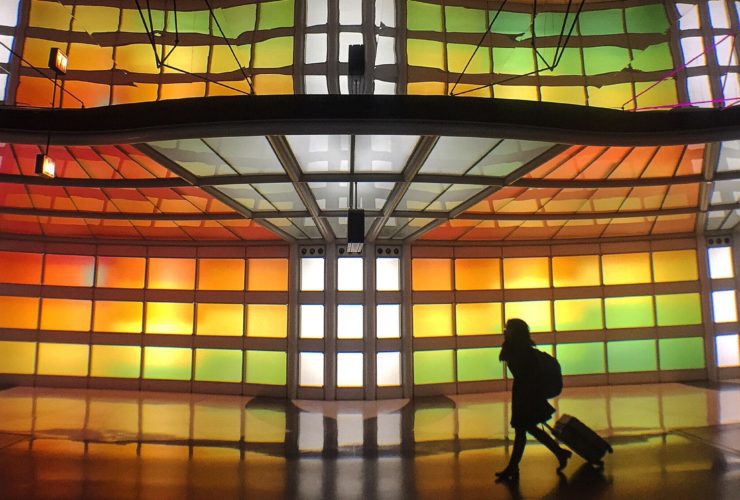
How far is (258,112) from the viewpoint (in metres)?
6.30

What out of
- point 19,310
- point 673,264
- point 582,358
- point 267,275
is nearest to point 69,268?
point 19,310

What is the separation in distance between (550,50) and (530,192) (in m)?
8.08

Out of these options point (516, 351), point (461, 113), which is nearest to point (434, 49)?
point (461, 113)

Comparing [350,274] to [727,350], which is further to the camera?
[727,350]

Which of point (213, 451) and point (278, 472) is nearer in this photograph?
point (278, 472)

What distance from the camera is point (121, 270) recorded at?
15938 millimetres

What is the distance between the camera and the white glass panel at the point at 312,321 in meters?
14.9

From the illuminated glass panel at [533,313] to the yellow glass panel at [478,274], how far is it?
831 mm

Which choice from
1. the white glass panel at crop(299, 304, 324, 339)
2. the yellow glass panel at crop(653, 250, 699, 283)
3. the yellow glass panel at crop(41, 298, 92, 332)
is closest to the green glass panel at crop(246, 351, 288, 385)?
the white glass panel at crop(299, 304, 324, 339)

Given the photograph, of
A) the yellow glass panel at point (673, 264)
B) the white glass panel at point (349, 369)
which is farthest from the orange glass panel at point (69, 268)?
the yellow glass panel at point (673, 264)

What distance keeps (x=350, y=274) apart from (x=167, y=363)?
655cm

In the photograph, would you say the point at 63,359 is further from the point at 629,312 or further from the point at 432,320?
the point at 629,312

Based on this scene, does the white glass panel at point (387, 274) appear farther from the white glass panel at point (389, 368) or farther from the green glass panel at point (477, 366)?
the green glass panel at point (477, 366)

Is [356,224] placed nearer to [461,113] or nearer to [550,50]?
[461,113]
